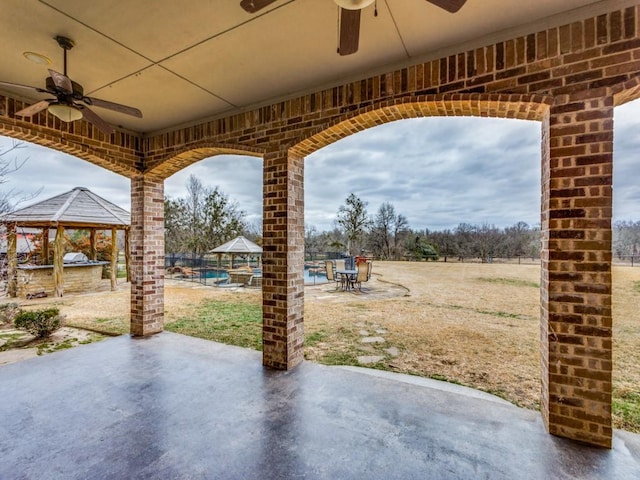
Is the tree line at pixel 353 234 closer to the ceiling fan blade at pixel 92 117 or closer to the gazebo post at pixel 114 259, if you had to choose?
the gazebo post at pixel 114 259

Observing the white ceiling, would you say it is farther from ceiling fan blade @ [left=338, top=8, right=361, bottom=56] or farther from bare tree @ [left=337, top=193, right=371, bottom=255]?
bare tree @ [left=337, top=193, right=371, bottom=255]

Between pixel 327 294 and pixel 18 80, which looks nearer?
pixel 18 80

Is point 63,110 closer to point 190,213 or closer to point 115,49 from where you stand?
point 115,49

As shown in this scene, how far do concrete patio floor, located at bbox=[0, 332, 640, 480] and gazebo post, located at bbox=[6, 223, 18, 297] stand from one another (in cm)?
570

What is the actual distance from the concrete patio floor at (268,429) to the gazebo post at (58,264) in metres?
7.34

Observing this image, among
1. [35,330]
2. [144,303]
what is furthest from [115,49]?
[35,330]

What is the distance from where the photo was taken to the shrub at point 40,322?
4.71 metres

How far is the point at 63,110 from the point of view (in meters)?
2.53

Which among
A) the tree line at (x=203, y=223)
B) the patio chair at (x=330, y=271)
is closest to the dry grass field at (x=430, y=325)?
the patio chair at (x=330, y=271)

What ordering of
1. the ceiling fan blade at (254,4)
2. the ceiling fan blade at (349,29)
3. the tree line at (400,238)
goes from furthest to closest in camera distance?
the tree line at (400,238) < the ceiling fan blade at (349,29) < the ceiling fan blade at (254,4)

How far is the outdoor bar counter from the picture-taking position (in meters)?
8.85

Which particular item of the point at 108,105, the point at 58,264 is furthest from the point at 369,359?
the point at 58,264

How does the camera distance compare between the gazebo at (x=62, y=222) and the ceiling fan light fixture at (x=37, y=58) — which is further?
the gazebo at (x=62, y=222)

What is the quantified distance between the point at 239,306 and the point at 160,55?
6.06m
